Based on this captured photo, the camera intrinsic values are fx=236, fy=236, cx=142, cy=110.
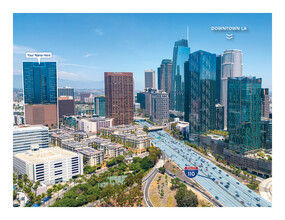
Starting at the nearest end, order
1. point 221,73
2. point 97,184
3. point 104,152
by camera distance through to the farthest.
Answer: point 97,184, point 104,152, point 221,73

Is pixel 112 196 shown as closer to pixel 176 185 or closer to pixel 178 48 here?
pixel 176 185

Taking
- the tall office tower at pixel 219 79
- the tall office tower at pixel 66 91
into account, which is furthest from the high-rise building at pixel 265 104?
the tall office tower at pixel 66 91

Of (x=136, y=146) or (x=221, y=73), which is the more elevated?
(x=221, y=73)

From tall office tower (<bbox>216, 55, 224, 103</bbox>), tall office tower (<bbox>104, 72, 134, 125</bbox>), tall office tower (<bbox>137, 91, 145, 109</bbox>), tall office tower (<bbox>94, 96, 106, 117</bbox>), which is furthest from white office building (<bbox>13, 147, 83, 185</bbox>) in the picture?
tall office tower (<bbox>137, 91, 145, 109</bbox>)

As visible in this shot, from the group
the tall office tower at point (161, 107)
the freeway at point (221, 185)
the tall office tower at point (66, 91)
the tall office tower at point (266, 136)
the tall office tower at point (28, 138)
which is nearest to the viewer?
the freeway at point (221, 185)

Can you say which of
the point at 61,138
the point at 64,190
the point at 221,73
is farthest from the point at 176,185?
the point at 221,73

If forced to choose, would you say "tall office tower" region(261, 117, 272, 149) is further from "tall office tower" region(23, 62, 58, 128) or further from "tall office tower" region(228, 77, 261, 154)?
"tall office tower" region(23, 62, 58, 128)

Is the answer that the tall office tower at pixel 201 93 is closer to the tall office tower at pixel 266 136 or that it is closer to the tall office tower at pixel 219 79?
the tall office tower at pixel 266 136
